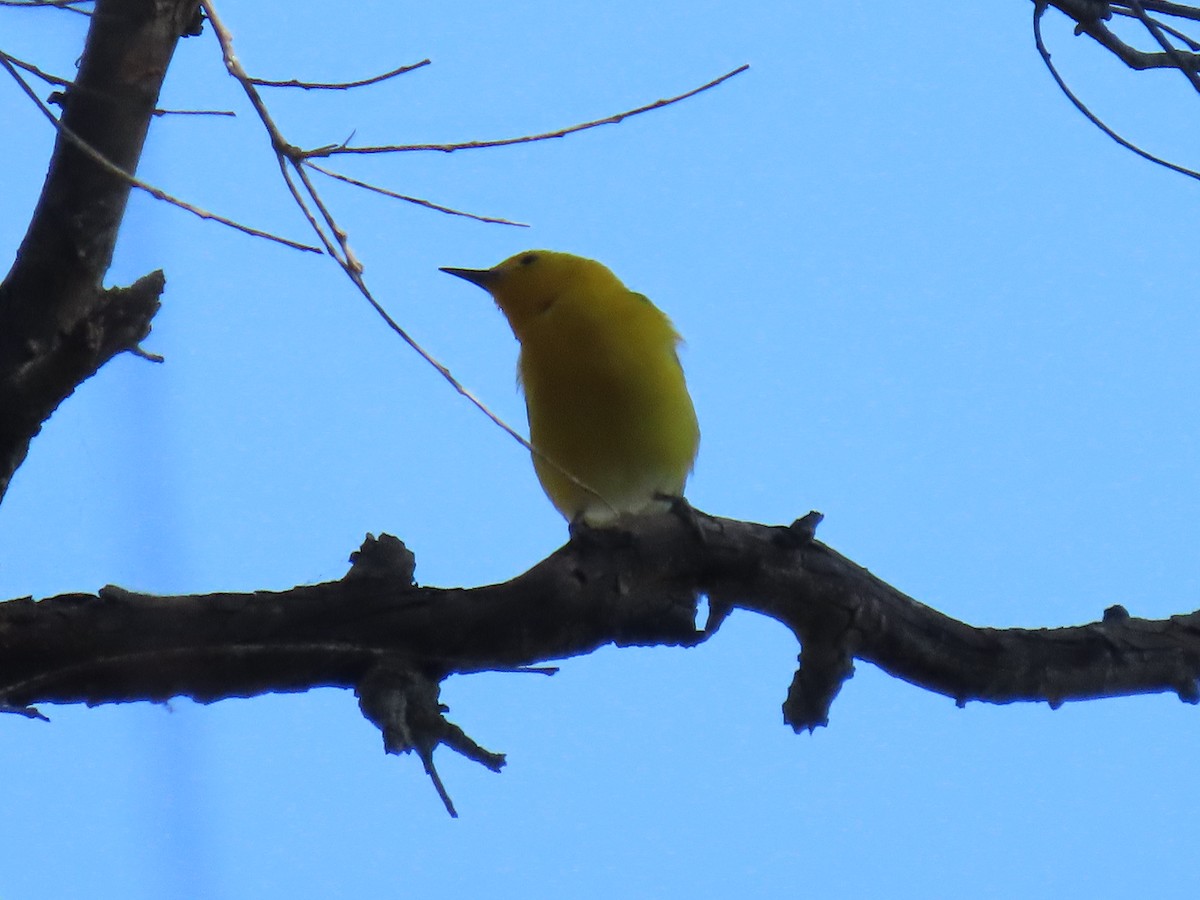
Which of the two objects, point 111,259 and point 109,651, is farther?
point 111,259

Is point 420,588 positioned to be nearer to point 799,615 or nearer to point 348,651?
point 348,651

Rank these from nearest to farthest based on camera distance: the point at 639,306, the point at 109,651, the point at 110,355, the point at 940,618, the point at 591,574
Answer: the point at 109,651, the point at 591,574, the point at 940,618, the point at 110,355, the point at 639,306

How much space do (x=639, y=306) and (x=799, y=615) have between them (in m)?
1.93

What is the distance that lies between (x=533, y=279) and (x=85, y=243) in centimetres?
208

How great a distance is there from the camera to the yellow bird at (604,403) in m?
3.67

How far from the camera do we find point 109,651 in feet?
7.32

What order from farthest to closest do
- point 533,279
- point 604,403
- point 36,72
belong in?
point 533,279 < point 604,403 < point 36,72

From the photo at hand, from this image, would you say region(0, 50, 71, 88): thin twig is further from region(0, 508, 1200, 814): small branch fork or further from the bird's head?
the bird's head

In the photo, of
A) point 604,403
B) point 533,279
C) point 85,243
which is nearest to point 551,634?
point 85,243

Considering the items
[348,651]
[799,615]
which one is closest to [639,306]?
[799,615]

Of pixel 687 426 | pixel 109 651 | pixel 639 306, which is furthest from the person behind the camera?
pixel 639 306

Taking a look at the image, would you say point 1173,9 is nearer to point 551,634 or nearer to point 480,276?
point 551,634

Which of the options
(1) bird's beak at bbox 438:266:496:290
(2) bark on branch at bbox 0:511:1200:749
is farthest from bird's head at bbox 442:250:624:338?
(2) bark on branch at bbox 0:511:1200:749

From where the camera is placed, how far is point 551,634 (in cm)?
238
